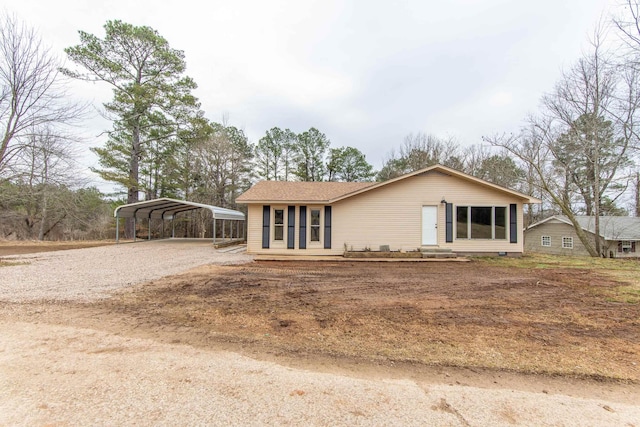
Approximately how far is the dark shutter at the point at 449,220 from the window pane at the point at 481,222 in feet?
2.79

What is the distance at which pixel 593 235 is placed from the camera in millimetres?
21547

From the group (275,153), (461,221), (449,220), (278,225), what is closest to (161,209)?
(278,225)

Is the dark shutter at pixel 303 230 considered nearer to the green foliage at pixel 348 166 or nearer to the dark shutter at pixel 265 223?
the dark shutter at pixel 265 223

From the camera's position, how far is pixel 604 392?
7.80 ft

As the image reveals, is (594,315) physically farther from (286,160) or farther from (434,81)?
(286,160)

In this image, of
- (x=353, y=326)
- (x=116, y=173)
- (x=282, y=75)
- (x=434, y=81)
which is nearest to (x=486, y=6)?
(x=434, y=81)

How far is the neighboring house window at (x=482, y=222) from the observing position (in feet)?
38.0

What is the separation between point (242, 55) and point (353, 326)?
1464 cm

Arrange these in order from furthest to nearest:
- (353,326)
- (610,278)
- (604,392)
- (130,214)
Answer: (130,214) → (610,278) → (353,326) → (604,392)

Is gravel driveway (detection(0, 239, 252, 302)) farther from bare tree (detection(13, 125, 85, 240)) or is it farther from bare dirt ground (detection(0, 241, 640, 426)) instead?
bare tree (detection(13, 125, 85, 240))

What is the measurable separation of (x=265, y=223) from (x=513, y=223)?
10039mm

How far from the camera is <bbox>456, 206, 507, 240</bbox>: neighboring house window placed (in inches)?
456

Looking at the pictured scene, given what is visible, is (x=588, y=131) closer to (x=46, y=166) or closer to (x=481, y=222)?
(x=481, y=222)

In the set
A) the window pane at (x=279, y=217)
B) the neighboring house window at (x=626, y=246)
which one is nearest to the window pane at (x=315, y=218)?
the window pane at (x=279, y=217)
